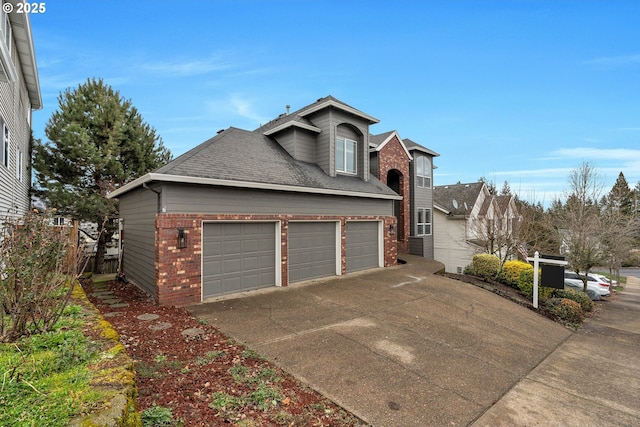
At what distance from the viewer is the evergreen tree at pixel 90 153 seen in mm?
13922

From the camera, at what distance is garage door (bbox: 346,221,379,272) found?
1204 centimetres

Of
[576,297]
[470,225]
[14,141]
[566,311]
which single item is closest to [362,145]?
A: [566,311]

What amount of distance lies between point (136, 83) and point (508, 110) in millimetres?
20735

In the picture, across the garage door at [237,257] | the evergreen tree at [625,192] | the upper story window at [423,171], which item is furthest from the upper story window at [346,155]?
the evergreen tree at [625,192]

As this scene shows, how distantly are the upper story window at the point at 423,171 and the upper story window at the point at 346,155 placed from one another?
7.45 metres

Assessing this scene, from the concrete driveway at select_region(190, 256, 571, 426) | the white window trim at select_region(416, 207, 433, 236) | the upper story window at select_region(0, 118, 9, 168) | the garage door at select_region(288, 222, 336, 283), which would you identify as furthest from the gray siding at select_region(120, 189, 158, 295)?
the white window trim at select_region(416, 207, 433, 236)

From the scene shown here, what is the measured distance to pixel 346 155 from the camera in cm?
1359

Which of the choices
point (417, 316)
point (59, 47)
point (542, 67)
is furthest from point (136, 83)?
point (542, 67)

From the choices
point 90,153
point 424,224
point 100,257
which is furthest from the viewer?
point 424,224

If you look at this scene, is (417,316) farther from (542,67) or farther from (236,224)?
(542,67)

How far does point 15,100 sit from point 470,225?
2260cm

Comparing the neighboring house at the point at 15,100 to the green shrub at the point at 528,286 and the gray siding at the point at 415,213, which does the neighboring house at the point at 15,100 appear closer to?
the green shrub at the point at 528,286

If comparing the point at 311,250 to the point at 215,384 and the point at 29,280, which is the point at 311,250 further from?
the point at 29,280

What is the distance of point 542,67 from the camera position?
529 inches
